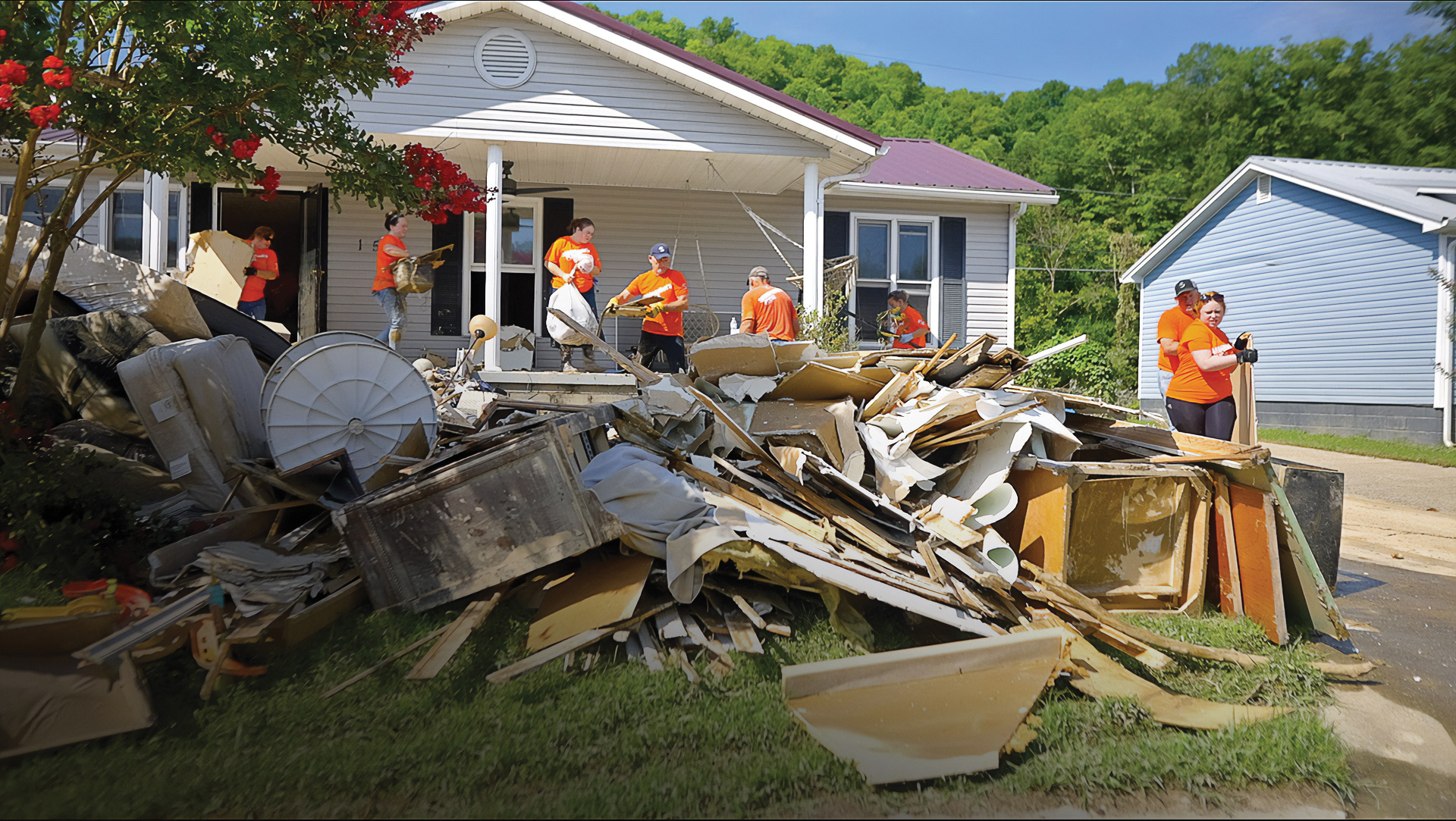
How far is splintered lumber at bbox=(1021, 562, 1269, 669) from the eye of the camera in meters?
3.85

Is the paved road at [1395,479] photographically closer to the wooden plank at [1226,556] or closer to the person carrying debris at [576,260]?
the wooden plank at [1226,556]

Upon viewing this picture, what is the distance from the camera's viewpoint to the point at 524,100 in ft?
30.6

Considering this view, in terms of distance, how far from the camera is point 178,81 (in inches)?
155

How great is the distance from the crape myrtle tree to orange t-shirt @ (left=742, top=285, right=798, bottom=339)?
170 inches

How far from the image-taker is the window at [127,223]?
420 inches

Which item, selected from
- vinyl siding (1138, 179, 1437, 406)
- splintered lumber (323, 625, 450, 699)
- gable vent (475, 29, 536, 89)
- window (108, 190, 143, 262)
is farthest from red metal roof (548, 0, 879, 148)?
vinyl siding (1138, 179, 1437, 406)

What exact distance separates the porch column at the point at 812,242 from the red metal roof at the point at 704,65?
0.60 m

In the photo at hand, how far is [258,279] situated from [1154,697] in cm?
891

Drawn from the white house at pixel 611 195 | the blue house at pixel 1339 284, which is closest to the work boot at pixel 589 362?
the white house at pixel 611 195

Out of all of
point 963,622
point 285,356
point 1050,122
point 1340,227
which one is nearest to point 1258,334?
point 1340,227

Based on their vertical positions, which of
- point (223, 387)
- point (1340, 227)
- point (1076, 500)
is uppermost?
point (1340, 227)

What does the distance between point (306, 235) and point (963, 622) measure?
992 centimetres

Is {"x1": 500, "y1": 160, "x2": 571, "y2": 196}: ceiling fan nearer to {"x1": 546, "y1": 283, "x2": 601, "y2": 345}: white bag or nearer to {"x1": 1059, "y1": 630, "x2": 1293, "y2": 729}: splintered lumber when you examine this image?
{"x1": 546, "y1": 283, "x2": 601, "y2": 345}: white bag

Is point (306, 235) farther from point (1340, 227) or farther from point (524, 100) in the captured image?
point (1340, 227)
